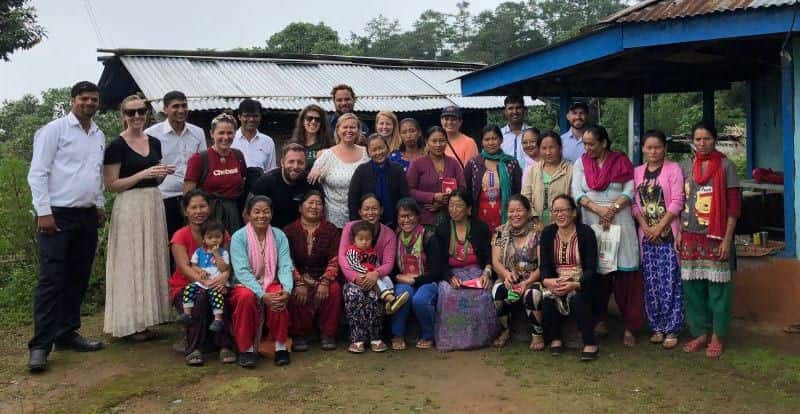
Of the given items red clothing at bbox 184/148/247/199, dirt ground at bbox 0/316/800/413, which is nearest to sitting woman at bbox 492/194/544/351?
dirt ground at bbox 0/316/800/413

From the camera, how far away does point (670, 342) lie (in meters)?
4.75

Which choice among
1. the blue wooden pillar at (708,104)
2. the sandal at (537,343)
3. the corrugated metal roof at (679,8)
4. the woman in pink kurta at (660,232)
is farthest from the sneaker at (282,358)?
the blue wooden pillar at (708,104)

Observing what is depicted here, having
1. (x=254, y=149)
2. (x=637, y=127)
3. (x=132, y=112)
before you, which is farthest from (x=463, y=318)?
(x=637, y=127)

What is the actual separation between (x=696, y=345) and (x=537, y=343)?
1.06m

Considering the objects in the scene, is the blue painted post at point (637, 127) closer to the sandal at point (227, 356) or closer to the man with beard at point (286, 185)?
the man with beard at point (286, 185)

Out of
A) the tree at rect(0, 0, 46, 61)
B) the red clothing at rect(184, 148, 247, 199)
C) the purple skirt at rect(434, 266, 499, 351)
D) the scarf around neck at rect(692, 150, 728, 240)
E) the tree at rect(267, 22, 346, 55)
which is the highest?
the tree at rect(267, 22, 346, 55)

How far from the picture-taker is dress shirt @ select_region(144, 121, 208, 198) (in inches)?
207

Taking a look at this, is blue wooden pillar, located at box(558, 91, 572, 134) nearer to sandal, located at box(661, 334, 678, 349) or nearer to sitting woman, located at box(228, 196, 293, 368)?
sandal, located at box(661, 334, 678, 349)

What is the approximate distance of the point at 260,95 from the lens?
11625 millimetres

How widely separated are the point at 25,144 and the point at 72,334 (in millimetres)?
19954

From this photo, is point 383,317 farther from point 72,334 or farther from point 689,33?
point 689,33

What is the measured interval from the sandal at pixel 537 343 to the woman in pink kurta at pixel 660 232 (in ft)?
2.64

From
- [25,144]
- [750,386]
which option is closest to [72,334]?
[750,386]

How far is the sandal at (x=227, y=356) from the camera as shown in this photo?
461 cm
